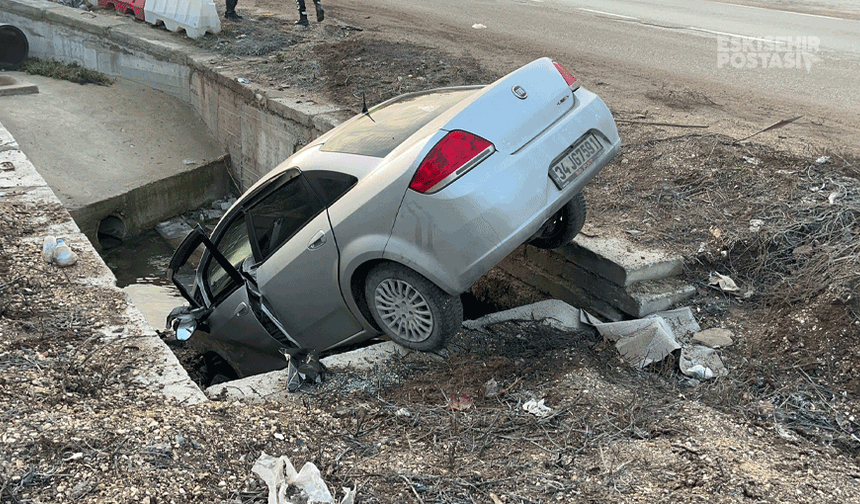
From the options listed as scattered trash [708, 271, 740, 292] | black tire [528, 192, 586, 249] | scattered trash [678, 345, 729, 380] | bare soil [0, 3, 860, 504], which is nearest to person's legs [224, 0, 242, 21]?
bare soil [0, 3, 860, 504]

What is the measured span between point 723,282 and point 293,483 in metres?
3.67

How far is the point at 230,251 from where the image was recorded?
5.52 meters

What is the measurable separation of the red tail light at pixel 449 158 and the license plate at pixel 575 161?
0.50 meters

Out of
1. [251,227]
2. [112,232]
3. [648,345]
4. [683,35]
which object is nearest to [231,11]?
[112,232]

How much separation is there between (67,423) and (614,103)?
271 inches

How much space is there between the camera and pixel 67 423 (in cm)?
338

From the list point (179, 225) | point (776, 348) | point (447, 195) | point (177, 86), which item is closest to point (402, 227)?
point (447, 195)

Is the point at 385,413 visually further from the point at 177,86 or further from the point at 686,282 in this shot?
the point at 177,86

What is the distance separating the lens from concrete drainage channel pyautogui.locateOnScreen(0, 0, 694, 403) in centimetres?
512

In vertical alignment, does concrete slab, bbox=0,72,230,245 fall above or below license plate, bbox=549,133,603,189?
below

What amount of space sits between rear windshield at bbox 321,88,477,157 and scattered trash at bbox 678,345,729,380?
2224mm

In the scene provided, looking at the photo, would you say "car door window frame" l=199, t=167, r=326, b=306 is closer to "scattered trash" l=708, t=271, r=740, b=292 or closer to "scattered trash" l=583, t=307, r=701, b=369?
"scattered trash" l=583, t=307, r=701, b=369

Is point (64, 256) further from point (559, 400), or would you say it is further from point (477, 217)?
point (559, 400)

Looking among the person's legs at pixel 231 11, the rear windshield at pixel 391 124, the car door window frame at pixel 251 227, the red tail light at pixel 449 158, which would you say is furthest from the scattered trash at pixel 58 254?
the person's legs at pixel 231 11
